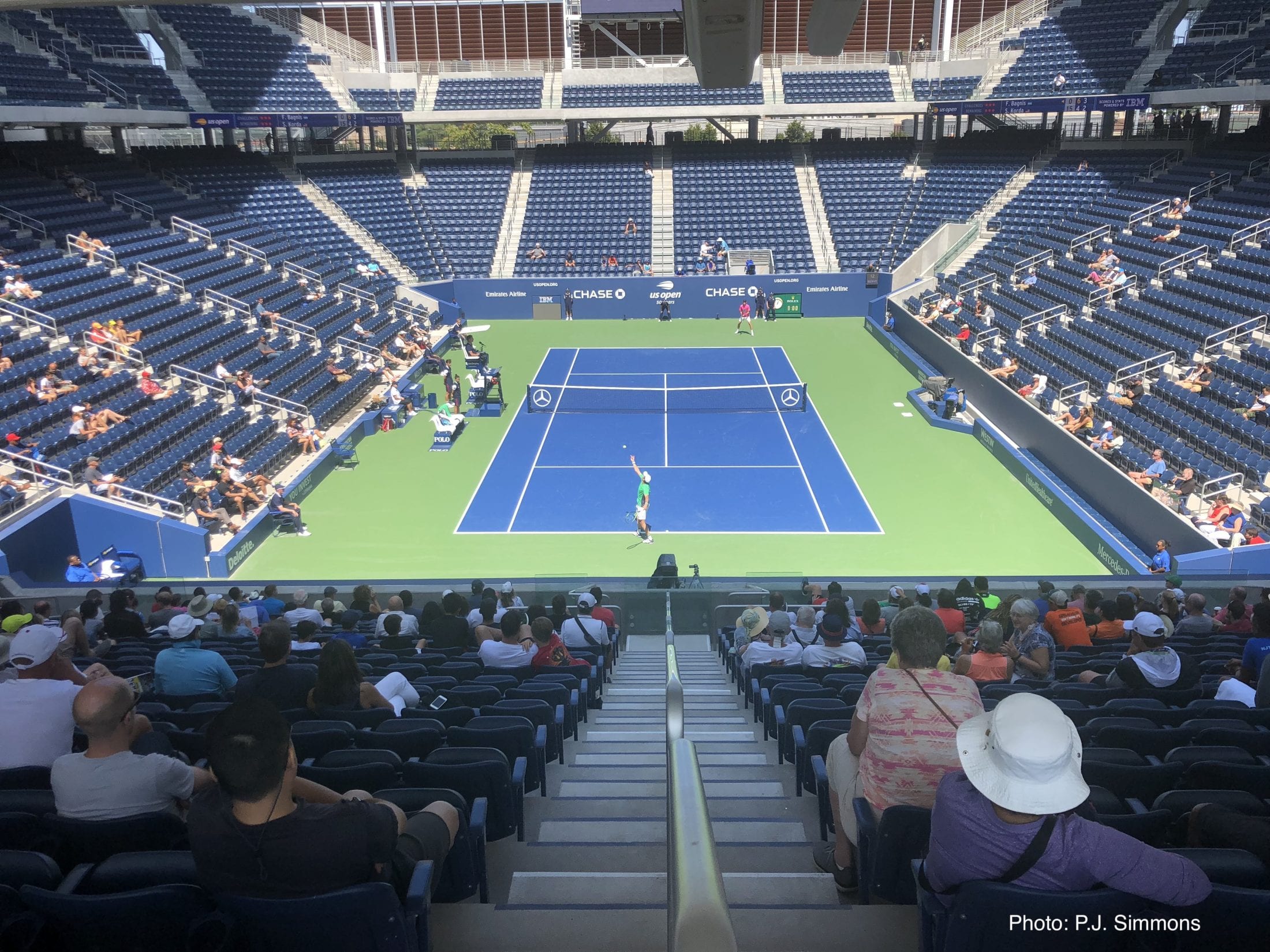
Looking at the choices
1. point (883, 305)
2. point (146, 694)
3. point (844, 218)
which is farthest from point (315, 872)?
point (844, 218)

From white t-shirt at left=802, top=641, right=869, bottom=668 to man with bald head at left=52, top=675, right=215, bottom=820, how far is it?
229 inches

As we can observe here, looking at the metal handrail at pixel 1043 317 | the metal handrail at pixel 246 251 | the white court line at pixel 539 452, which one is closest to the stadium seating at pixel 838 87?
the white court line at pixel 539 452

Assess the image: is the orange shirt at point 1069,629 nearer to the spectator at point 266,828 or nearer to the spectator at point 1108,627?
the spectator at point 1108,627

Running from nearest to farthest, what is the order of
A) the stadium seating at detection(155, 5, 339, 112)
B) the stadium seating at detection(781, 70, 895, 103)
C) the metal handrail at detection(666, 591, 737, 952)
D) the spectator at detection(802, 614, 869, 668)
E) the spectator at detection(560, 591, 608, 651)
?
1. the metal handrail at detection(666, 591, 737, 952)
2. the spectator at detection(802, 614, 869, 668)
3. the spectator at detection(560, 591, 608, 651)
4. the stadium seating at detection(155, 5, 339, 112)
5. the stadium seating at detection(781, 70, 895, 103)

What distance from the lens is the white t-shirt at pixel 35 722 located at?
504 centimetres

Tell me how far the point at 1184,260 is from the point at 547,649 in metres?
24.4

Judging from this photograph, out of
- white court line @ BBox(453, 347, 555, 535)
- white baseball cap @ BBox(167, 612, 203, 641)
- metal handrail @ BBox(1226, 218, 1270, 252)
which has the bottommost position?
white court line @ BBox(453, 347, 555, 535)

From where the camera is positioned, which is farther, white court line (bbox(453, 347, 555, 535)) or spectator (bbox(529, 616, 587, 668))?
white court line (bbox(453, 347, 555, 535))

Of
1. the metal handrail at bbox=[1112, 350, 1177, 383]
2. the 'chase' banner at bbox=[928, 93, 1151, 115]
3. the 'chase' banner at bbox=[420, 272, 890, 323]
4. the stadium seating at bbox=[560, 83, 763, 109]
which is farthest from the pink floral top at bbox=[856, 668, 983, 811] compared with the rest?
the stadium seating at bbox=[560, 83, 763, 109]

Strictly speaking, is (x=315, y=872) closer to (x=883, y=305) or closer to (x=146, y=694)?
(x=146, y=694)

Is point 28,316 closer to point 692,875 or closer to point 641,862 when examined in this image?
point 641,862

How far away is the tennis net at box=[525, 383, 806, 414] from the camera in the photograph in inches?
1091

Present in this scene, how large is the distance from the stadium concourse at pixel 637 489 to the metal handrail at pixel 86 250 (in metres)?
0.27

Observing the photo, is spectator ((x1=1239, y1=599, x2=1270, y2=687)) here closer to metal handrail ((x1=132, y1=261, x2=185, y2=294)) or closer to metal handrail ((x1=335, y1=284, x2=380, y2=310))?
metal handrail ((x1=132, y1=261, x2=185, y2=294))
